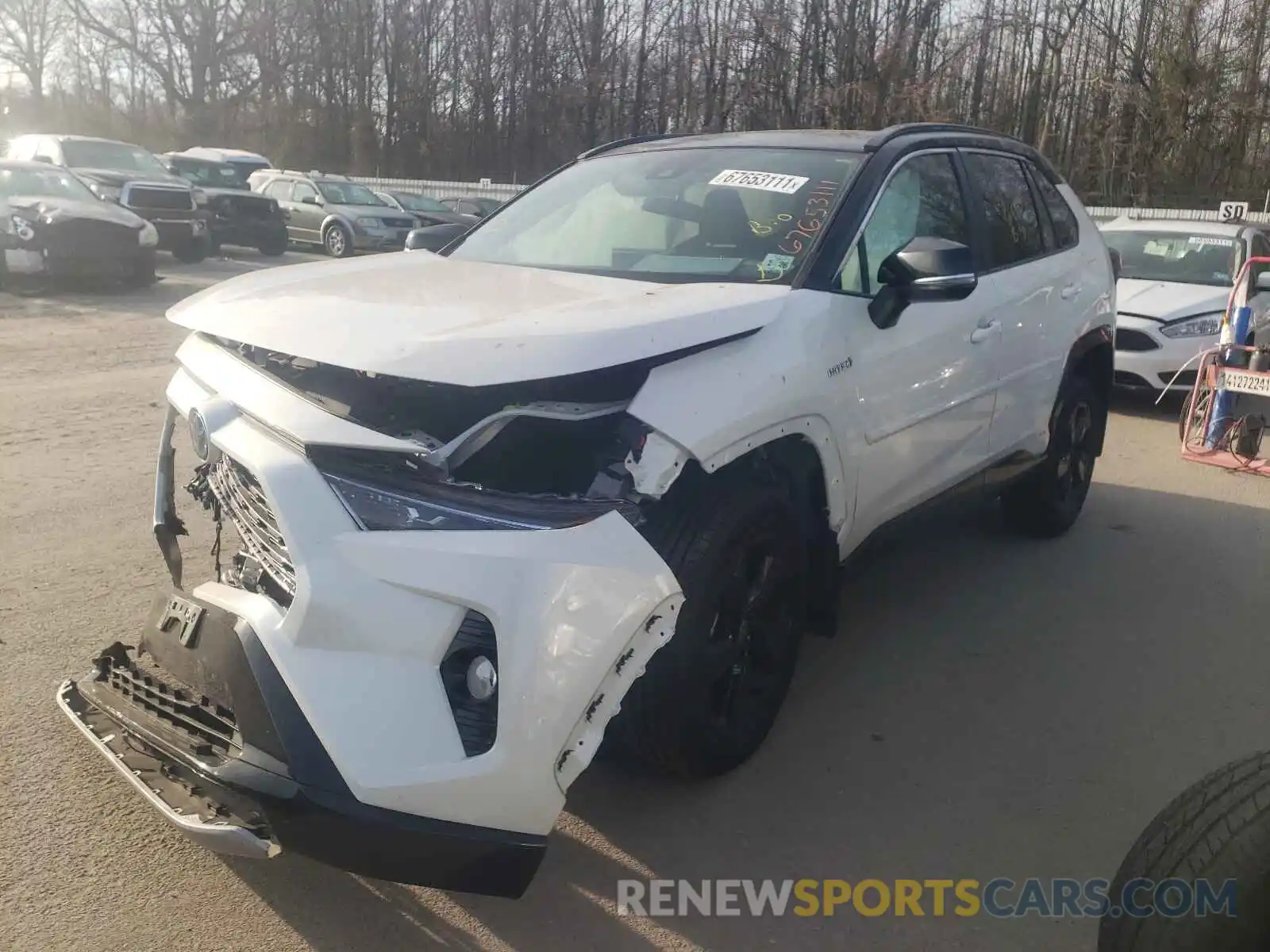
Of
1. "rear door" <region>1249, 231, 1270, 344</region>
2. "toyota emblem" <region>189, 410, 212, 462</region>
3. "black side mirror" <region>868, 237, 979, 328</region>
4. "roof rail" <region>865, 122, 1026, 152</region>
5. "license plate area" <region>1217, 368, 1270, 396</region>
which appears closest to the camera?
"toyota emblem" <region>189, 410, 212, 462</region>

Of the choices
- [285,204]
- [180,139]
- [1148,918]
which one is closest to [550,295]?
[1148,918]

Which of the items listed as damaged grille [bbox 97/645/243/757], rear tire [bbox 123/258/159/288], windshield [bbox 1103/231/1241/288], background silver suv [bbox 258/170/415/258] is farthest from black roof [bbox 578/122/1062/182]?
background silver suv [bbox 258/170/415/258]

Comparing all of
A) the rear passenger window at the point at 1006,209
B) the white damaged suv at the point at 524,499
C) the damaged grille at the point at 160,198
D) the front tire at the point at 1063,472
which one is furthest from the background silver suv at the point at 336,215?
the white damaged suv at the point at 524,499

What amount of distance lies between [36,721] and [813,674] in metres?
2.54

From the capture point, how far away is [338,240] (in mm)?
20188

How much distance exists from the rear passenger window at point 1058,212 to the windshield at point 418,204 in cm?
1865

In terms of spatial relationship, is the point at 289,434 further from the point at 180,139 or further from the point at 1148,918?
the point at 180,139

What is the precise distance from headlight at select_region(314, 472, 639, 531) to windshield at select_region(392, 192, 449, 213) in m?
21.2

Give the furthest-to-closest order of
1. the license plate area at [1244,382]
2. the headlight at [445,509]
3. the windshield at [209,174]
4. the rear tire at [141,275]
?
the windshield at [209,174]
the rear tire at [141,275]
the license plate area at [1244,382]
the headlight at [445,509]

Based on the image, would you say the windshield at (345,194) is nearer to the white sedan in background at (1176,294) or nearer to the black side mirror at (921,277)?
the white sedan in background at (1176,294)

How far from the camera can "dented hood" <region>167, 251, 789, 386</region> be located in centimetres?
233

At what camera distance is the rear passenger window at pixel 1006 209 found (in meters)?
4.45

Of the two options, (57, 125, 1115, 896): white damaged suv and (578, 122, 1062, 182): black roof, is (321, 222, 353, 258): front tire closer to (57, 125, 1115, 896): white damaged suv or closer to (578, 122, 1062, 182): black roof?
(578, 122, 1062, 182): black roof

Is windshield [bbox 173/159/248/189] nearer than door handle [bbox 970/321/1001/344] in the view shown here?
No
